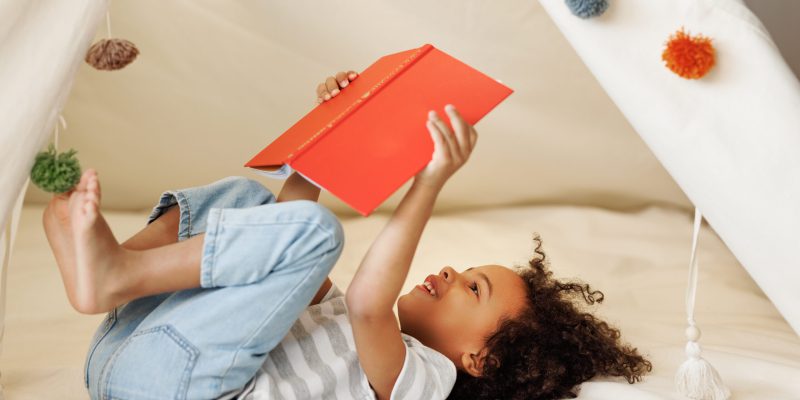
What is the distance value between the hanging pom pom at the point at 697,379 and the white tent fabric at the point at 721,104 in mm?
156

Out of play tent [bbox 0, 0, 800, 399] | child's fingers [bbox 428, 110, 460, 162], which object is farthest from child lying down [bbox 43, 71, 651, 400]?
play tent [bbox 0, 0, 800, 399]

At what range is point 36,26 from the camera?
2.93 ft

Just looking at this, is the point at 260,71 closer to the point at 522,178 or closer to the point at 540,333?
the point at 522,178

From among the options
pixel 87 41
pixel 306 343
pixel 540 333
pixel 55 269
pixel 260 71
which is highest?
pixel 260 71

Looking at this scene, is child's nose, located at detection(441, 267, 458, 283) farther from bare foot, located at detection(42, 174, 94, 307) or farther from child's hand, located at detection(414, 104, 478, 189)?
bare foot, located at detection(42, 174, 94, 307)

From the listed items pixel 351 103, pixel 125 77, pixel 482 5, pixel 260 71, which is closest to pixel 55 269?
pixel 125 77

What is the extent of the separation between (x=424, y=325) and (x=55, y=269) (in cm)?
71

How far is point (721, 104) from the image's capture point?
0.96 metres

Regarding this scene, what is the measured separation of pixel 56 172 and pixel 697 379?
2.56 feet

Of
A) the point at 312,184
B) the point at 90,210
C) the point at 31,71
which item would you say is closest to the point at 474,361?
the point at 312,184

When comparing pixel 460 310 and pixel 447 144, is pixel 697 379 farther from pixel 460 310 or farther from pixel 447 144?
pixel 447 144

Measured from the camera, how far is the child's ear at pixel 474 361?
1181mm

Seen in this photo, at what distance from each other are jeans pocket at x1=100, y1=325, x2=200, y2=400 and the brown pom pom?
293mm

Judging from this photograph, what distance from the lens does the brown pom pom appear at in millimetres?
951
